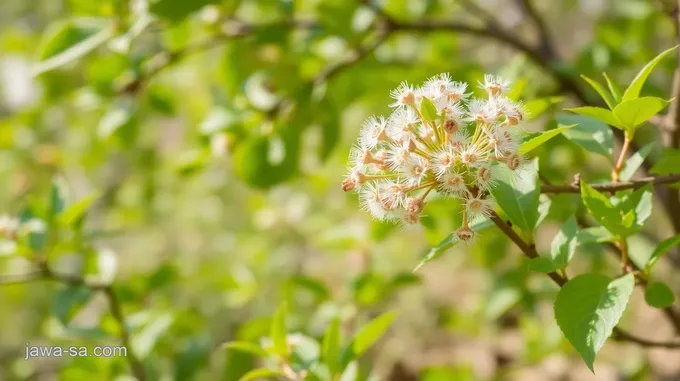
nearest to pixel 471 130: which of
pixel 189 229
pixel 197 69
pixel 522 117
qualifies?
pixel 522 117

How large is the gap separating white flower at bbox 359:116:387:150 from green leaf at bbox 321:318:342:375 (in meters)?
0.26

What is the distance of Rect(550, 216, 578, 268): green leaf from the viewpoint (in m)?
0.54

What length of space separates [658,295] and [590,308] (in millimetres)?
114

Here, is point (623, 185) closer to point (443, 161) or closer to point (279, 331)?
point (443, 161)

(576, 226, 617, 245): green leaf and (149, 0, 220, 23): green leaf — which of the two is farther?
(149, 0, 220, 23): green leaf

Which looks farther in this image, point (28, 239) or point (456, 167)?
point (28, 239)

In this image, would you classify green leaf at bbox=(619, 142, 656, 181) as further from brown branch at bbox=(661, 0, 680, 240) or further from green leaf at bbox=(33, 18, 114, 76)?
green leaf at bbox=(33, 18, 114, 76)

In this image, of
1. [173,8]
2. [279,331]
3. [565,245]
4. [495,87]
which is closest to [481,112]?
[495,87]

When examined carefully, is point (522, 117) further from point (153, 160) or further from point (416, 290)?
point (416, 290)

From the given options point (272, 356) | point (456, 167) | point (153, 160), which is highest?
point (153, 160)

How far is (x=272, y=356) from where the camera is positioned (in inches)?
30.6

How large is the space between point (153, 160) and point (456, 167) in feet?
4.30

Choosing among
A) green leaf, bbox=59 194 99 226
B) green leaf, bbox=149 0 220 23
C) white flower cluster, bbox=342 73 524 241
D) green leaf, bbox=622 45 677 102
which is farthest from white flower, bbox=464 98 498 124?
green leaf, bbox=59 194 99 226

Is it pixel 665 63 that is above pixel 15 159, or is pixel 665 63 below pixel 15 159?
below
